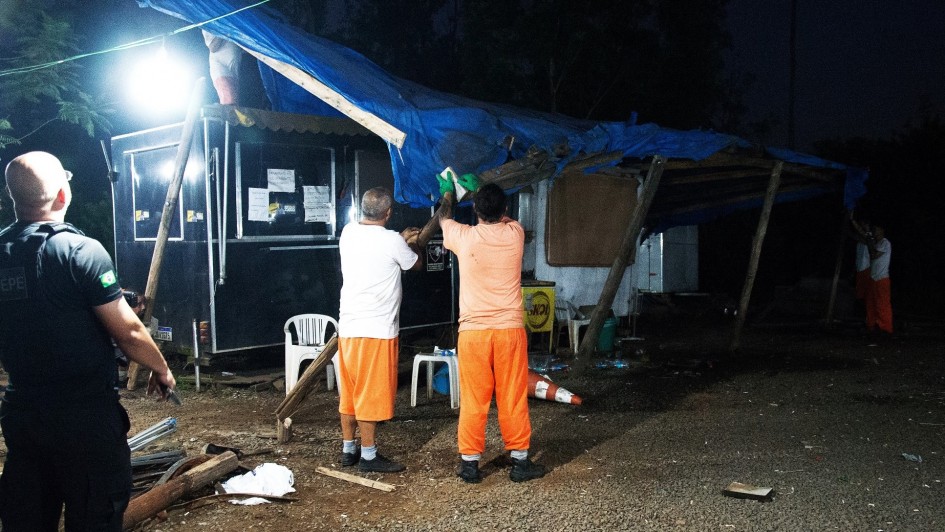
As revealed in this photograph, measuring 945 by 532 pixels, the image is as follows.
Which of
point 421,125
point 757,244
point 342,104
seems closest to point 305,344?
point 342,104

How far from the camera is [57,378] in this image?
264 cm

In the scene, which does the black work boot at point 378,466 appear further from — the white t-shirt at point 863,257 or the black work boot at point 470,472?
the white t-shirt at point 863,257

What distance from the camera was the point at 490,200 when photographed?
4.70m

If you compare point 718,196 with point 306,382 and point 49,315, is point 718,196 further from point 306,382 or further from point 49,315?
point 49,315

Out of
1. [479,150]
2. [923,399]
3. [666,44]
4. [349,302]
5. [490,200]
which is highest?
[666,44]

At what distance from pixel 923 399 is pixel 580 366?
10.9 ft

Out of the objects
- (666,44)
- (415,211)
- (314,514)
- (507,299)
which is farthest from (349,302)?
(666,44)

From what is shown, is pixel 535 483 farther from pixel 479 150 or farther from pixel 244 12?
pixel 244 12

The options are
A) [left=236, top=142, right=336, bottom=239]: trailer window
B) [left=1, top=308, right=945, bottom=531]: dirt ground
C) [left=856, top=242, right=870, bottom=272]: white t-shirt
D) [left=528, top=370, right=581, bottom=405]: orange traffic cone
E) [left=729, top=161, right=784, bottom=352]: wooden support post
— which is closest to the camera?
[left=1, top=308, right=945, bottom=531]: dirt ground

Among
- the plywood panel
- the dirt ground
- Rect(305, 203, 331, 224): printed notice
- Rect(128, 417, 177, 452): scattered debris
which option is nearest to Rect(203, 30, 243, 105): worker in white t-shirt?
Rect(305, 203, 331, 224): printed notice

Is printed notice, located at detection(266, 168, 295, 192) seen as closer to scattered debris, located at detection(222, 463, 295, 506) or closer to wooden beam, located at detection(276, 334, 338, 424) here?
wooden beam, located at detection(276, 334, 338, 424)

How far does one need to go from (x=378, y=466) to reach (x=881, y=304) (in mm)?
9590

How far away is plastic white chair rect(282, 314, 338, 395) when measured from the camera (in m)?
6.89

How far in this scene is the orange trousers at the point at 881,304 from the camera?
37.2 feet
